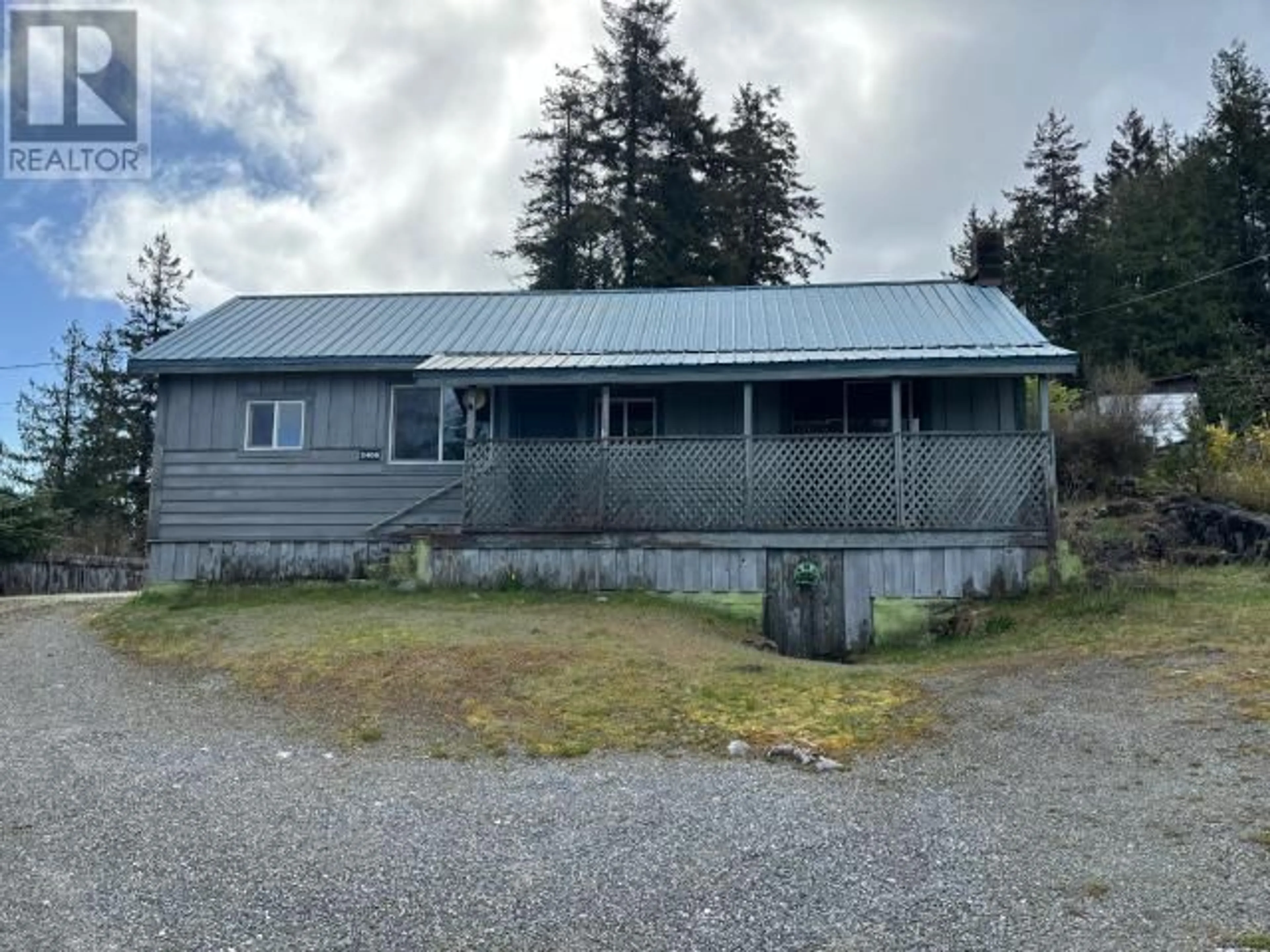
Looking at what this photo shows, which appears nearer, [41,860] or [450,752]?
[41,860]

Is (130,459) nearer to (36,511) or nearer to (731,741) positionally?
(36,511)

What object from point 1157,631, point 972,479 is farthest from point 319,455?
point 1157,631

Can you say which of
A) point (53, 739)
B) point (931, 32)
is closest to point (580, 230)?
point (931, 32)

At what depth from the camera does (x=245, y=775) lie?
6781mm

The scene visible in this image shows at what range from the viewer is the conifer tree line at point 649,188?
3491cm

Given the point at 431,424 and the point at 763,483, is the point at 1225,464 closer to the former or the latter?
the point at 763,483

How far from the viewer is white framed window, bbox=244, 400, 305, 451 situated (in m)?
15.7

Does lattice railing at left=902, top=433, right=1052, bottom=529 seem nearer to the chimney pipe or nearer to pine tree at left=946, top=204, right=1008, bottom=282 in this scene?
the chimney pipe

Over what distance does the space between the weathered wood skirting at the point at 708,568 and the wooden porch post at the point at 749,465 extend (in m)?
0.46

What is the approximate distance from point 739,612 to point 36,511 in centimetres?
1528

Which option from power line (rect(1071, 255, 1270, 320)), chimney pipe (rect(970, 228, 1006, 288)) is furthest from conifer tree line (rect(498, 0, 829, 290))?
chimney pipe (rect(970, 228, 1006, 288))

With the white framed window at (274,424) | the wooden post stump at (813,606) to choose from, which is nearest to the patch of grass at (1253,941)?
the wooden post stump at (813,606)

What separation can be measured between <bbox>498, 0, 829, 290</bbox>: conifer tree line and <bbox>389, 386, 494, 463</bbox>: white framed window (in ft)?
62.1

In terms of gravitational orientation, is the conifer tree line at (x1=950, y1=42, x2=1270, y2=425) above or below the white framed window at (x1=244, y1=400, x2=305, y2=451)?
above
